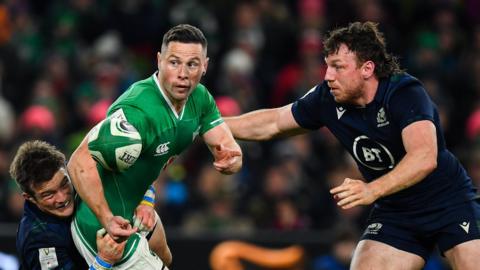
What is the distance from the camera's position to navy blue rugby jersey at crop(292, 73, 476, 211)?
7.28m

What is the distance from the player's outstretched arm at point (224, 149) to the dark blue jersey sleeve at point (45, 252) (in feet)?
3.69

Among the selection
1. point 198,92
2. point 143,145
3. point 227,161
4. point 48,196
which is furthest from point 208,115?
point 48,196

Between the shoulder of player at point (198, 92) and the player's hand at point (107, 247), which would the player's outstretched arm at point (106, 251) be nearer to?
the player's hand at point (107, 247)

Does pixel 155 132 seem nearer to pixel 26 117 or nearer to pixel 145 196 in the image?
pixel 145 196

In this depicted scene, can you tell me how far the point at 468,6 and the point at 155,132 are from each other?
8.37 m

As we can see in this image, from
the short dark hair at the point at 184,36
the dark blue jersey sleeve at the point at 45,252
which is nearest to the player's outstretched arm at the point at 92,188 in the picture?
the dark blue jersey sleeve at the point at 45,252

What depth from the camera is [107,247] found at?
270 inches

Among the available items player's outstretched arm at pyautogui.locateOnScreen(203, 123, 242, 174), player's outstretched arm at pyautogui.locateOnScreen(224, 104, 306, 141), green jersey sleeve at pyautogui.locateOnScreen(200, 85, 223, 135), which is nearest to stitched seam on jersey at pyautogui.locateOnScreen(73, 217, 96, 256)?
player's outstretched arm at pyautogui.locateOnScreen(203, 123, 242, 174)

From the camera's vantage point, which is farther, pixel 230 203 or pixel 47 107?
pixel 47 107

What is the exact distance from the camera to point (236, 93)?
12.7 metres

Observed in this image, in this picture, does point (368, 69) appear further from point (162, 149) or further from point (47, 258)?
point (47, 258)

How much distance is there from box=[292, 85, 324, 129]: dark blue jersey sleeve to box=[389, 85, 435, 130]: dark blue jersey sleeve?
65 centimetres

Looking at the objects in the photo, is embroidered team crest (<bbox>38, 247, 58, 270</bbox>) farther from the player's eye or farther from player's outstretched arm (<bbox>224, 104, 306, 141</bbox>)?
player's outstretched arm (<bbox>224, 104, 306, 141</bbox>)

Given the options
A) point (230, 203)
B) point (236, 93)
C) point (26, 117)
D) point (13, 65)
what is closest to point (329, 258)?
point (230, 203)
